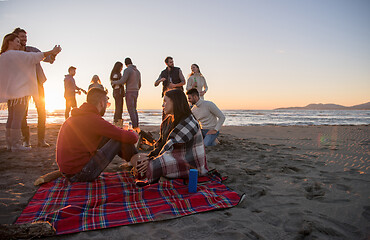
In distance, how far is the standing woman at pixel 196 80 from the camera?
7250 millimetres

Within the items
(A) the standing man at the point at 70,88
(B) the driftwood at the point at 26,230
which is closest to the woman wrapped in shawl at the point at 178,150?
(B) the driftwood at the point at 26,230

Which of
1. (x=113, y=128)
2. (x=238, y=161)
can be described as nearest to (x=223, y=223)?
(x=113, y=128)

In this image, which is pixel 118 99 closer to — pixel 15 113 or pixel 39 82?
pixel 39 82

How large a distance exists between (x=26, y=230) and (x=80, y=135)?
3.95ft

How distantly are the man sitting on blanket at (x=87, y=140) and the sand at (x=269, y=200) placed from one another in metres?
0.56

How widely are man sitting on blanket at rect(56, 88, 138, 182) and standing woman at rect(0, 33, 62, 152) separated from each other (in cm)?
219

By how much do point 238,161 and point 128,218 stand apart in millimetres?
2706

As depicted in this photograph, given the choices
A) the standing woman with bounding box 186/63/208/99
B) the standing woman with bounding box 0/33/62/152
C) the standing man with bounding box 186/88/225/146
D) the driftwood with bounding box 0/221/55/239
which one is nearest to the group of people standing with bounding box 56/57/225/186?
the driftwood with bounding box 0/221/55/239

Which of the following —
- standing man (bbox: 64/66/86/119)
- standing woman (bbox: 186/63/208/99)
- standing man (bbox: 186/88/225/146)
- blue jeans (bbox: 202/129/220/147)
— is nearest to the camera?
standing man (bbox: 186/88/225/146)

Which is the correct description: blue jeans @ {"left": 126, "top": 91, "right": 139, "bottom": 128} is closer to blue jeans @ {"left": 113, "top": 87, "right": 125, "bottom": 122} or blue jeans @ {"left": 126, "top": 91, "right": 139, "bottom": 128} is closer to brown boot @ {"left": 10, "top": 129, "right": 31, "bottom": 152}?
blue jeans @ {"left": 113, "top": 87, "right": 125, "bottom": 122}

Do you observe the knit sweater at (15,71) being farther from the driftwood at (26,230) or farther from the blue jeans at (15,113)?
the driftwood at (26,230)

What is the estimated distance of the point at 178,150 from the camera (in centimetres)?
306

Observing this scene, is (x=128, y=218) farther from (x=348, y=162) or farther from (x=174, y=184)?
(x=348, y=162)

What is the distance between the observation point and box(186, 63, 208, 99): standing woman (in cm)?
725
